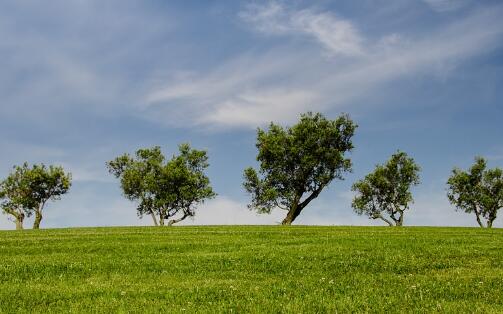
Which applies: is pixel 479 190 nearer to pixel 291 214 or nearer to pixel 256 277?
pixel 291 214

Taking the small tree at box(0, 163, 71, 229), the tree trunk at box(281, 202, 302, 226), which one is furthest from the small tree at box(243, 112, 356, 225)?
the small tree at box(0, 163, 71, 229)

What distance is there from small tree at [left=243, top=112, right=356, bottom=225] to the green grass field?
4323 centimetres

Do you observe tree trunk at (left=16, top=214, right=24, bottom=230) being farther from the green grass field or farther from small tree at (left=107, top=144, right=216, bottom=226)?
the green grass field

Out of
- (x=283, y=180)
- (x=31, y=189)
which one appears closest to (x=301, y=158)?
(x=283, y=180)

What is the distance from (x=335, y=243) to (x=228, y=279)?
11656 millimetres

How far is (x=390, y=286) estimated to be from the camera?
48.1 ft

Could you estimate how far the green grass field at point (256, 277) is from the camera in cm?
1235

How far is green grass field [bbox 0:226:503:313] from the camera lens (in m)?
12.4

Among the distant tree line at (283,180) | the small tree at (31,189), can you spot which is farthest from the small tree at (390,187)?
the small tree at (31,189)

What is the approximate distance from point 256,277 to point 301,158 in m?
55.4

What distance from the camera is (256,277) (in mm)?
16609

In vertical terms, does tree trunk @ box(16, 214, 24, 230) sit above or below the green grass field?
above

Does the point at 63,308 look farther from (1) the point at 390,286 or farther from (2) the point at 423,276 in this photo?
(2) the point at 423,276

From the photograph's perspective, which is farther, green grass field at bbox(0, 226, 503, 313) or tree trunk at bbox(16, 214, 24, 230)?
tree trunk at bbox(16, 214, 24, 230)
